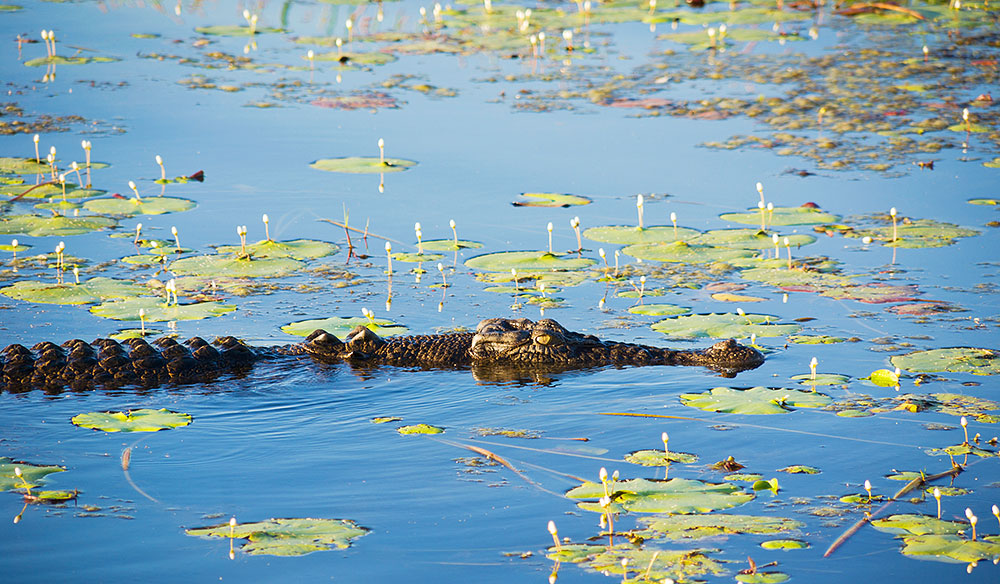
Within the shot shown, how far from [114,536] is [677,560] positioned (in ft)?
7.38

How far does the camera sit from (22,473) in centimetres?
544

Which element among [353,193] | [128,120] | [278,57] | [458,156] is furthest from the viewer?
[278,57]

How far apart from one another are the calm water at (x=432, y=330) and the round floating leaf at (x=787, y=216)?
0.39 feet

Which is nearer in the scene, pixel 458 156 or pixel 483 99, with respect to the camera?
pixel 458 156

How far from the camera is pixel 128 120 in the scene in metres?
12.4

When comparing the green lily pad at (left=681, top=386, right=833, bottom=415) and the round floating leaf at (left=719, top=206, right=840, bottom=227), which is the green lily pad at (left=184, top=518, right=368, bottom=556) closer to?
the green lily pad at (left=681, top=386, right=833, bottom=415)

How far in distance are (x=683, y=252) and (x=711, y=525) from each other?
166 inches

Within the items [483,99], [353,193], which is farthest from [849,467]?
[483,99]

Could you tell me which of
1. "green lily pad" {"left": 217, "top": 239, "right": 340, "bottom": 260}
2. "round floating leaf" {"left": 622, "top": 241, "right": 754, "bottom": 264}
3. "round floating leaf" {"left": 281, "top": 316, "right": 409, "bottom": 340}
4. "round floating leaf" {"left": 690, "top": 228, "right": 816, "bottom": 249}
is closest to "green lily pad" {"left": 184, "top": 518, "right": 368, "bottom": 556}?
"round floating leaf" {"left": 281, "top": 316, "right": 409, "bottom": 340}

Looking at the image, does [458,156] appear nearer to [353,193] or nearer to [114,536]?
[353,193]

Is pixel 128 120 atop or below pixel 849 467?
atop

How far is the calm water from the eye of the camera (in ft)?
16.1

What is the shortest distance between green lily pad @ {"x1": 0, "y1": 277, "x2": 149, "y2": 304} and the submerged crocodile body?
27.2 inches

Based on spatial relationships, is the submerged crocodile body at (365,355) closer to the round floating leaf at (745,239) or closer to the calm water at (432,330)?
the calm water at (432,330)
